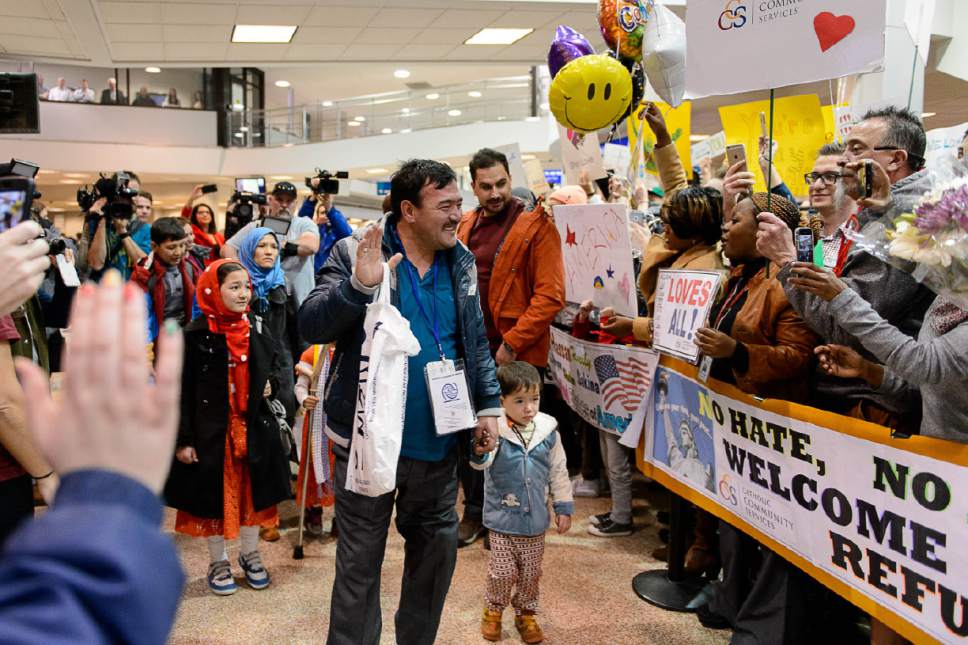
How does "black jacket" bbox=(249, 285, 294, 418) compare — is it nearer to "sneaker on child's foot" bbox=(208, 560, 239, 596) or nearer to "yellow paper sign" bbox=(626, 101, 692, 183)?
"sneaker on child's foot" bbox=(208, 560, 239, 596)

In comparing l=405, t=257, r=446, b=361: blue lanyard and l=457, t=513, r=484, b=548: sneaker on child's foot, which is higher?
l=405, t=257, r=446, b=361: blue lanyard

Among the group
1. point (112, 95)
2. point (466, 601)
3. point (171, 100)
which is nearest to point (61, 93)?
point (112, 95)

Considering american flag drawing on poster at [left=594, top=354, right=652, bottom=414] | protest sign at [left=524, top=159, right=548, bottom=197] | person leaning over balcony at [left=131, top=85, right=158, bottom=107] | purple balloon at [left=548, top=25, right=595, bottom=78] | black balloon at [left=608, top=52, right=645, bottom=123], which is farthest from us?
person leaning over balcony at [left=131, top=85, right=158, bottom=107]

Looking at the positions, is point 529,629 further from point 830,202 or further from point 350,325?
point 830,202

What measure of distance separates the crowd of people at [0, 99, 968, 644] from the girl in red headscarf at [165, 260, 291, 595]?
0.03 feet

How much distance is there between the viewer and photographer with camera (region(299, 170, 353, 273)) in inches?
217

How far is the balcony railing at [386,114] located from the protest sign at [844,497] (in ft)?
42.9

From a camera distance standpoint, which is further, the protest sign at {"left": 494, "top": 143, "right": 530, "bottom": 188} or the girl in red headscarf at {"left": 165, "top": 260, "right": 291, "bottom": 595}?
the protest sign at {"left": 494, "top": 143, "right": 530, "bottom": 188}

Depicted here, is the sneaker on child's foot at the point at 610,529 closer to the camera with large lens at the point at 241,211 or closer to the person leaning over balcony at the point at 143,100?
the camera with large lens at the point at 241,211

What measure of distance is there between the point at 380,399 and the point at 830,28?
6.63 ft

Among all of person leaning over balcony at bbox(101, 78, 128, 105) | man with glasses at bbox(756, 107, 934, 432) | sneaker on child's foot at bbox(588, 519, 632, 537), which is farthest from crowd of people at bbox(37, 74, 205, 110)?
man with glasses at bbox(756, 107, 934, 432)

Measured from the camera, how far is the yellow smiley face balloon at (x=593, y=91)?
362cm

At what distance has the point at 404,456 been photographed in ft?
8.37

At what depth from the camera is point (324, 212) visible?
5.65 m
